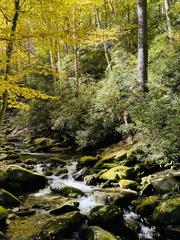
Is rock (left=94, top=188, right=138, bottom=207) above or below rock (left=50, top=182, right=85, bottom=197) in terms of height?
above

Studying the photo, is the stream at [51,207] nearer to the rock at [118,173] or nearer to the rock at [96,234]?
the rock at [96,234]

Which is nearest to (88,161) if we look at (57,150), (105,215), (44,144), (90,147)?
(90,147)

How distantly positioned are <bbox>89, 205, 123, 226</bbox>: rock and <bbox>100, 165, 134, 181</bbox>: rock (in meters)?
2.43

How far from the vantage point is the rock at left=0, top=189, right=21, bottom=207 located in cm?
909

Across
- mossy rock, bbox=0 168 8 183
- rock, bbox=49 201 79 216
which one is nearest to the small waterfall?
rock, bbox=49 201 79 216

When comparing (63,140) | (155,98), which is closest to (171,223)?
(155,98)

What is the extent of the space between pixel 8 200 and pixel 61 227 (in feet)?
8.92

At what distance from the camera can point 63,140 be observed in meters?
18.7

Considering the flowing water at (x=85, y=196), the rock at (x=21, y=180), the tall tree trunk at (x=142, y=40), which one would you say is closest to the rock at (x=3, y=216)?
the flowing water at (x=85, y=196)

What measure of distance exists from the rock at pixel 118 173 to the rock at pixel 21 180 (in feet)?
7.33

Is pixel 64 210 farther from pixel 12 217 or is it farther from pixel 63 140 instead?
pixel 63 140

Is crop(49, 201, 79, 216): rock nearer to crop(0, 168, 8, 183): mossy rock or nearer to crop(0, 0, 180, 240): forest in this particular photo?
crop(0, 0, 180, 240): forest

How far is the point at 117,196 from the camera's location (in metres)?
8.55

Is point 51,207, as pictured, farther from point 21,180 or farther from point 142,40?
point 142,40
